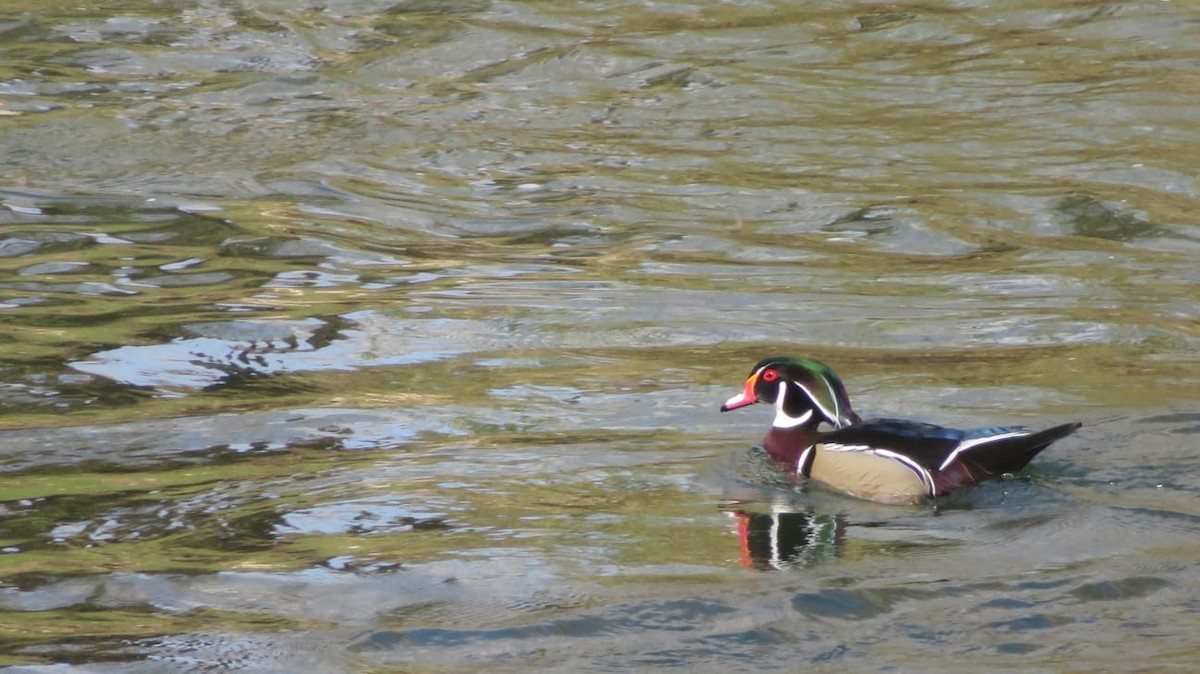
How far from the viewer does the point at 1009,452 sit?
7.14m

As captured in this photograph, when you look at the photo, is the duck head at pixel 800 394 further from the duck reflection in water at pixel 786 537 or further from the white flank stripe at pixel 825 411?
the duck reflection in water at pixel 786 537

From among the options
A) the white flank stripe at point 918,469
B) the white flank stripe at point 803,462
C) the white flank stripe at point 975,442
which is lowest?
the white flank stripe at point 803,462

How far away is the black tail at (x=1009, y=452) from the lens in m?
7.04

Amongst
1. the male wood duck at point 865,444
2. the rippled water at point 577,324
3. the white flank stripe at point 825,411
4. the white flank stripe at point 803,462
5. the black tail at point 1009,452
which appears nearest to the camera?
the rippled water at point 577,324

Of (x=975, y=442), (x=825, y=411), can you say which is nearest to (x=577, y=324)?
(x=825, y=411)

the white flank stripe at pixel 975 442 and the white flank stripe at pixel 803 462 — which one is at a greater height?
the white flank stripe at pixel 975 442

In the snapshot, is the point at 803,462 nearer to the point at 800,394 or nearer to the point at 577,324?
the point at 800,394

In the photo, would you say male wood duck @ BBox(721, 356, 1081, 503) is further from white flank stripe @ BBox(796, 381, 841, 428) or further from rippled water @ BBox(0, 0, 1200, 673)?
rippled water @ BBox(0, 0, 1200, 673)

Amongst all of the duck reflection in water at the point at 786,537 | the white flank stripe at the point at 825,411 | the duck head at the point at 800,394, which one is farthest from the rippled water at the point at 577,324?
the white flank stripe at the point at 825,411

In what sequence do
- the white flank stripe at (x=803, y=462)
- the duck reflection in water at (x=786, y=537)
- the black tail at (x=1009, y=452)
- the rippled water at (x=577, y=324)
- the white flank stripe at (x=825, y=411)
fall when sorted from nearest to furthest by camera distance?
the rippled water at (x=577, y=324)
the duck reflection in water at (x=786, y=537)
the black tail at (x=1009, y=452)
the white flank stripe at (x=803, y=462)
the white flank stripe at (x=825, y=411)

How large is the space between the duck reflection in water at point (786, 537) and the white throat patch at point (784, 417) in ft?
1.95

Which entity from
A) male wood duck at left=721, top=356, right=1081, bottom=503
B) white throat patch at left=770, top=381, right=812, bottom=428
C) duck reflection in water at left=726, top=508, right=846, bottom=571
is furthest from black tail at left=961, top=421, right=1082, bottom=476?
white throat patch at left=770, top=381, right=812, bottom=428

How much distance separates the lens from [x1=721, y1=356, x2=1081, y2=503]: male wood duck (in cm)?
718

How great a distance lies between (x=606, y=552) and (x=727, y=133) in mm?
8166
